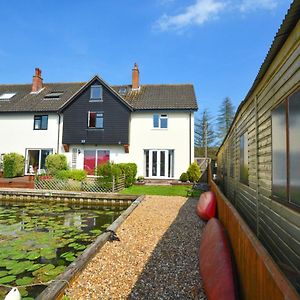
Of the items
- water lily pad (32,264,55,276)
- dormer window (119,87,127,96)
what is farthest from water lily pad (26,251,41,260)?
dormer window (119,87,127,96)

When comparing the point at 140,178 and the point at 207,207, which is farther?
the point at 140,178

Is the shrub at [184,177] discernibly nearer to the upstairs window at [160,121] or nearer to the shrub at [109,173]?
the upstairs window at [160,121]

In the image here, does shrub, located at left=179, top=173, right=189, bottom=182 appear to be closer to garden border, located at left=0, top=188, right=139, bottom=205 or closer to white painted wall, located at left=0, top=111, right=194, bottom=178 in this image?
white painted wall, located at left=0, top=111, right=194, bottom=178

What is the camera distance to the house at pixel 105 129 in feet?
65.1

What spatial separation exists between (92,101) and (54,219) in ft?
41.6

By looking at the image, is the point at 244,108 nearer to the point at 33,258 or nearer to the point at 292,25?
the point at 292,25

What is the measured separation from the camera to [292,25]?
288 centimetres

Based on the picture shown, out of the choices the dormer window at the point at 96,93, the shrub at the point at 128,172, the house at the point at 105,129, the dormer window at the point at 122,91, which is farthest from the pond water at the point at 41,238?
the dormer window at the point at 122,91

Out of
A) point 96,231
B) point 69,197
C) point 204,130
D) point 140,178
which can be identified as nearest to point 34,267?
point 96,231

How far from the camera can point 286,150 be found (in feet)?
10.3

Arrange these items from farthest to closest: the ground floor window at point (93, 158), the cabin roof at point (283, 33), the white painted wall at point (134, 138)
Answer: the ground floor window at point (93, 158) < the white painted wall at point (134, 138) < the cabin roof at point (283, 33)

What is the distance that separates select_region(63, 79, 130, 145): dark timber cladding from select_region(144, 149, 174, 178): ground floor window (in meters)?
2.26

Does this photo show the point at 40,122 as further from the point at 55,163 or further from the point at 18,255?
the point at 18,255

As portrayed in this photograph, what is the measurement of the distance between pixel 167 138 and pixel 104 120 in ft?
16.7
